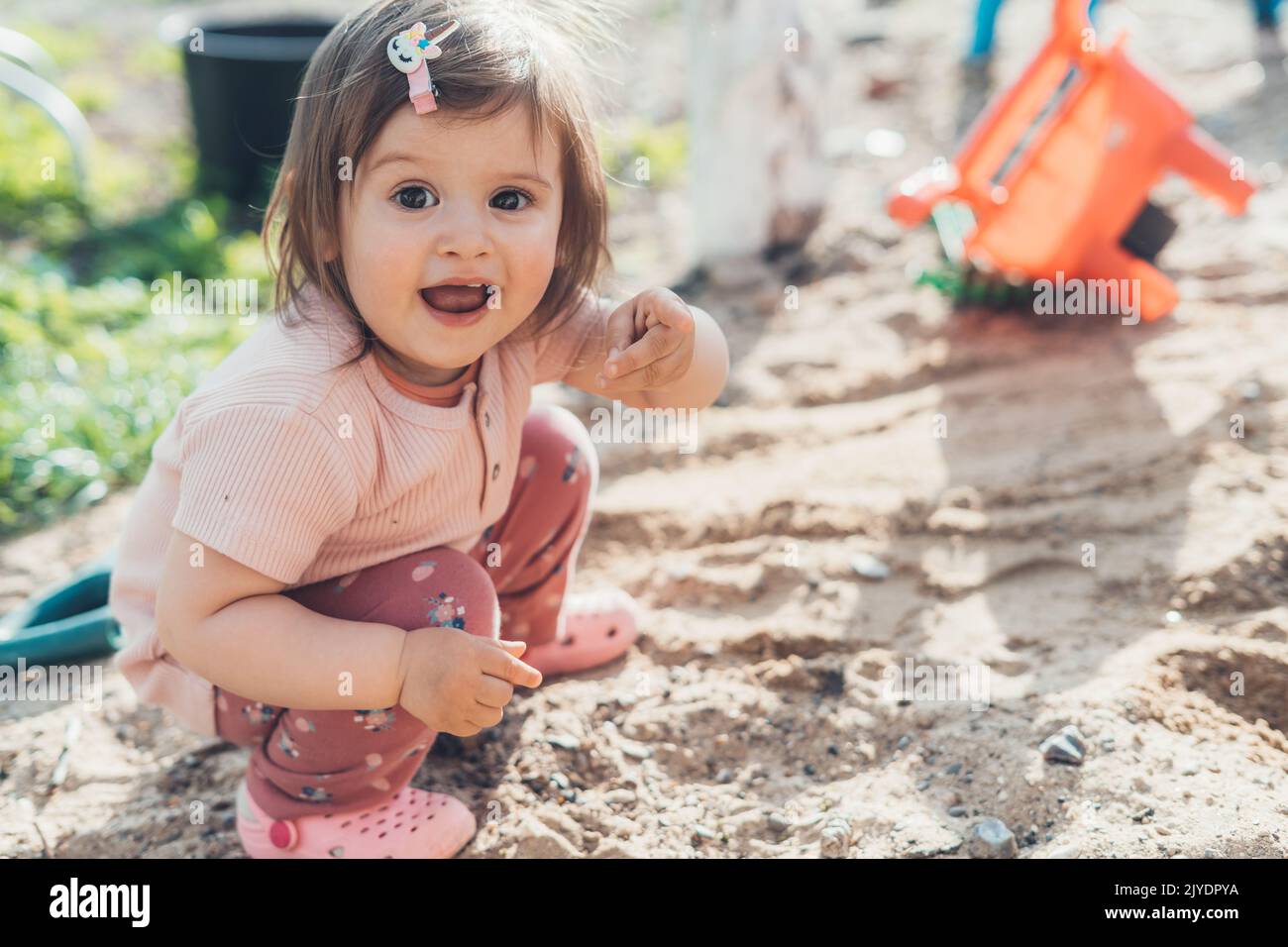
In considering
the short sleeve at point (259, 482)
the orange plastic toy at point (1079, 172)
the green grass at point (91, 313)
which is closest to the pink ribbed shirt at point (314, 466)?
the short sleeve at point (259, 482)

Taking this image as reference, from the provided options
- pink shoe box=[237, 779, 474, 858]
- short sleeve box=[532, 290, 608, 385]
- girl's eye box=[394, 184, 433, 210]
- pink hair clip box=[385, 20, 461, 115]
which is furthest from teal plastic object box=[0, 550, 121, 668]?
pink hair clip box=[385, 20, 461, 115]

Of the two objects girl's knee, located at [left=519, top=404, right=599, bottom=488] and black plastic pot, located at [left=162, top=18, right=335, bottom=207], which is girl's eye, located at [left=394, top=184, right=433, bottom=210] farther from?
black plastic pot, located at [left=162, top=18, right=335, bottom=207]

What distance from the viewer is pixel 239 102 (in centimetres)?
454

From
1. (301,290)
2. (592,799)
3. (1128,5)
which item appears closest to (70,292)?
(301,290)

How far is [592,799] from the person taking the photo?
6.33 feet

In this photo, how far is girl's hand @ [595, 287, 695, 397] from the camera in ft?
5.71

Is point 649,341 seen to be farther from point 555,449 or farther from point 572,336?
point 555,449

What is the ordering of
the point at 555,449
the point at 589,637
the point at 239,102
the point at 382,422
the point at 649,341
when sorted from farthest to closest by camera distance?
1. the point at 239,102
2. the point at 589,637
3. the point at 555,449
4. the point at 649,341
5. the point at 382,422

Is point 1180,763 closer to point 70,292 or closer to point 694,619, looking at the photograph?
point 694,619

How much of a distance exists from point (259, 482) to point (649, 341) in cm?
57

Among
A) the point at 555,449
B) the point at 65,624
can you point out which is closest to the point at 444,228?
the point at 555,449

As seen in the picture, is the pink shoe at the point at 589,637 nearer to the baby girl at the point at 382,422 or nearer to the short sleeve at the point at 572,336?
the baby girl at the point at 382,422

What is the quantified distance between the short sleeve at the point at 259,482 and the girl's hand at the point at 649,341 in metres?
0.42

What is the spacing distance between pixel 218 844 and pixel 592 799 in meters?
0.58
